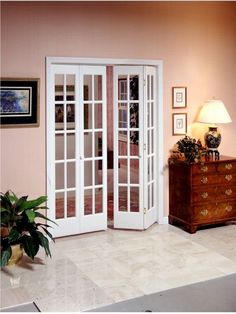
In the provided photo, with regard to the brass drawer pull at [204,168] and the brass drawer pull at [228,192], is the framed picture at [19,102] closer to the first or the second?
the brass drawer pull at [204,168]

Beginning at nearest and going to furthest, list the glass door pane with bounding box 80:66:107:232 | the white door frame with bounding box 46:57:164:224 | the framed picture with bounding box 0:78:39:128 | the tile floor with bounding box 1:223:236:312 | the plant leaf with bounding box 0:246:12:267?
the tile floor with bounding box 1:223:236:312 → the plant leaf with bounding box 0:246:12:267 → the framed picture with bounding box 0:78:39:128 → the white door frame with bounding box 46:57:164:224 → the glass door pane with bounding box 80:66:107:232

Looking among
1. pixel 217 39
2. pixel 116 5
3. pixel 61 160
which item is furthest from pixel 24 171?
pixel 217 39

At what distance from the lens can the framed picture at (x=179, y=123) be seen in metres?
6.25

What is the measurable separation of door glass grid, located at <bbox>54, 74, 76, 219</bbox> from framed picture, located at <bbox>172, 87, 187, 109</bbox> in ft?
4.34

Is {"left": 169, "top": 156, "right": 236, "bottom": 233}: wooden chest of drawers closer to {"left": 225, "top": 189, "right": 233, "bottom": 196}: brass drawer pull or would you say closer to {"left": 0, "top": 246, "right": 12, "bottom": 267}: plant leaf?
{"left": 225, "top": 189, "right": 233, "bottom": 196}: brass drawer pull

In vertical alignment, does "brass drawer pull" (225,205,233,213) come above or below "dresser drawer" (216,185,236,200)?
below

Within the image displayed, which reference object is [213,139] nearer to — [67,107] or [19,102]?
[67,107]

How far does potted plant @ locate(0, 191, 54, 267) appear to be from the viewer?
4.61 metres

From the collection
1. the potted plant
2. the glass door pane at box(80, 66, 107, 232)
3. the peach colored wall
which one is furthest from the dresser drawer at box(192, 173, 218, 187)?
the potted plant

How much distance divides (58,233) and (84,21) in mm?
2422

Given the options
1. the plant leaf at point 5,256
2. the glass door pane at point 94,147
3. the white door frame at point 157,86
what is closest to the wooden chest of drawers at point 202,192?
the white door frame at point 157,86

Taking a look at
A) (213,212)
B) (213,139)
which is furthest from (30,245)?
(213,139)

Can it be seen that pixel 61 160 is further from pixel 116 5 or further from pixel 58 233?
pixel 116 5

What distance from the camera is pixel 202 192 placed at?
19.2 ft
